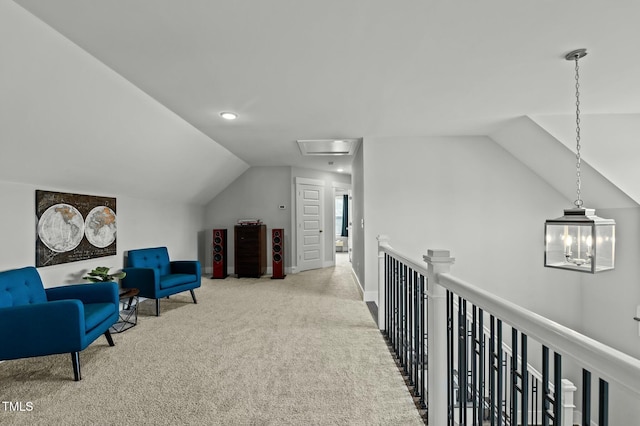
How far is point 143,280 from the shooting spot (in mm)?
4184

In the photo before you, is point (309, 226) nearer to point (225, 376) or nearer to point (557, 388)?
point (225, 376)

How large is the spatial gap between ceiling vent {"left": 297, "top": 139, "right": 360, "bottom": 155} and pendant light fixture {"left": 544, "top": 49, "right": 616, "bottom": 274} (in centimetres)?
301

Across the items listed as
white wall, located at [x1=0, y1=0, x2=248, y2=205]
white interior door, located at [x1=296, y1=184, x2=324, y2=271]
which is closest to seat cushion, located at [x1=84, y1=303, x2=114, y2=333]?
white wall, located at [x1=0, y1=0, x2=248, y2=205]

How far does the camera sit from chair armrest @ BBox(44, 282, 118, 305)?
307 centimetres

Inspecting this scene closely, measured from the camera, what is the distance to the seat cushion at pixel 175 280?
429cm

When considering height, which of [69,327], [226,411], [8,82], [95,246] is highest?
[8,82]

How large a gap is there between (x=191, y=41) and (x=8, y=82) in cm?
117

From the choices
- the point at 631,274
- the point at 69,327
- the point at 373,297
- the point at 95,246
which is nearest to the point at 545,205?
the point at 631,274

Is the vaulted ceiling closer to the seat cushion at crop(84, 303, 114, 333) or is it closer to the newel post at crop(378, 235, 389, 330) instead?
the newel post at crop(378, 235, 389, 330)

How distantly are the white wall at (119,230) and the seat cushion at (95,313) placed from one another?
72 cm

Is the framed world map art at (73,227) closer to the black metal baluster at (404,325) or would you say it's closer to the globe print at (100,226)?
the globe print at (100,226)

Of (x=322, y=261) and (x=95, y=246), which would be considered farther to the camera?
(x=322, y=261)

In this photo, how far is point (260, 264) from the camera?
21.8 ft

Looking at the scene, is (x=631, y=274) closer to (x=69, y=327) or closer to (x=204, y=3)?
(x=204, y=3)
